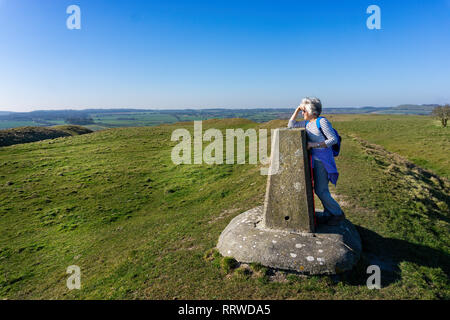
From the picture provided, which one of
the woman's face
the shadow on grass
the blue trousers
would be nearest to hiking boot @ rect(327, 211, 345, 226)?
the blue trousers

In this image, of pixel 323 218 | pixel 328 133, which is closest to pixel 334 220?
pixel 323 218

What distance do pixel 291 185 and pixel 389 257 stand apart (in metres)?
3.50

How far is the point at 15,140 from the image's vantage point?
1957 inches

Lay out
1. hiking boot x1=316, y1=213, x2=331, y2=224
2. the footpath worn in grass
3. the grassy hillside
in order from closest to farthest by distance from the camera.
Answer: the footpath worn in grass → hiking boot x1=316, y1=213, x2=331, y2=224 → the grassy hillside

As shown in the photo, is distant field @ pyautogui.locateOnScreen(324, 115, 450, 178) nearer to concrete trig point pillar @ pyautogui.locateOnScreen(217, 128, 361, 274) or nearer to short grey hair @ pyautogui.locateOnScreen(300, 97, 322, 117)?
concrete trig point pillar @ pyautogui.locateOnScreen(217, 128, 361, 274)

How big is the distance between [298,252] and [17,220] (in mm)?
20028

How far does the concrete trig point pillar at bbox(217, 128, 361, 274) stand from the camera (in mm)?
6273

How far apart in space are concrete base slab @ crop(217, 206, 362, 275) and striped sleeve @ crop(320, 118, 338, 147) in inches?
96.7

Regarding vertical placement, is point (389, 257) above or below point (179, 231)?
above

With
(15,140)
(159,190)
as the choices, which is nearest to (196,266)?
(159,190)

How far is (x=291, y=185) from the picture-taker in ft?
23.0

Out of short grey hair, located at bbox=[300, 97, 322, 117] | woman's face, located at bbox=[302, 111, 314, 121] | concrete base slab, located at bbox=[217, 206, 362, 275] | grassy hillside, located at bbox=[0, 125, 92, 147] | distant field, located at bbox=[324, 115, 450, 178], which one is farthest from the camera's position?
grassy hillside, located at bbox=[0, 125, 92, 147]

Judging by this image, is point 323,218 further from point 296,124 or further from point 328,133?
Result: point 296,124
